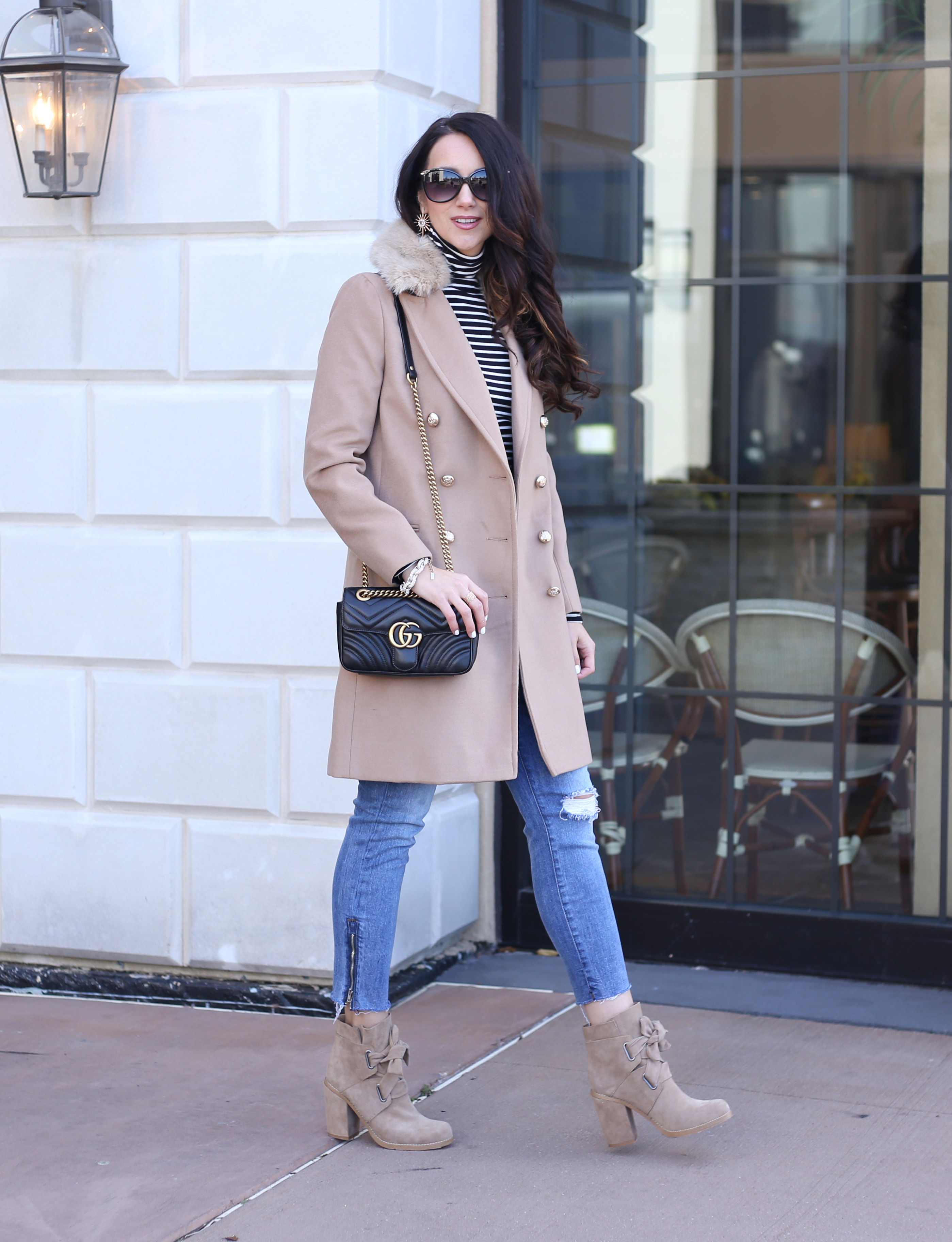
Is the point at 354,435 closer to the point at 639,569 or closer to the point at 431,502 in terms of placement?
the point at 431,502

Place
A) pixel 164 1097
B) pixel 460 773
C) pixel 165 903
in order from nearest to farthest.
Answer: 1. pixel 460 773
2. pixel 164 1097
3. pixel 165 903

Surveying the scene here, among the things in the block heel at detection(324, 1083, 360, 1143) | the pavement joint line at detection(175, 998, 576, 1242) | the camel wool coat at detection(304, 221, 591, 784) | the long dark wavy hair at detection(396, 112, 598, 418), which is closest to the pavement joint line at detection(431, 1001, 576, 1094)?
the pavement joint line at detection(175, 998, 576, 1242)

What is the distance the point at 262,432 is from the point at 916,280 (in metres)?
1.72

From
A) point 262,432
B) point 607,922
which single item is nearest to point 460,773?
point 607,922

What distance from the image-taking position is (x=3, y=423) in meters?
4.02

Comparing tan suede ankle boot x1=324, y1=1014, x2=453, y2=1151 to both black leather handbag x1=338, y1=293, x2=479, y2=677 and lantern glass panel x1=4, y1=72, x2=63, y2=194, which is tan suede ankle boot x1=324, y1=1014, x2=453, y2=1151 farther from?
lantern glass panel x1=4, y1=72, x2=63, y2=194

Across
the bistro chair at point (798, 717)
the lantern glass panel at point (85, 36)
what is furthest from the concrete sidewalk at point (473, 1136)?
the lantern glass panel at point (85, 36)

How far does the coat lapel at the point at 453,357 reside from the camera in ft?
9.30

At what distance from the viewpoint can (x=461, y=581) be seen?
2.74 metres

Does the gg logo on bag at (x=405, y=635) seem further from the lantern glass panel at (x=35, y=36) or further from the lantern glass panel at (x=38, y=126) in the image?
the lantern glass panel at (x=35, y=36)

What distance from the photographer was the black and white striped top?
115 inches

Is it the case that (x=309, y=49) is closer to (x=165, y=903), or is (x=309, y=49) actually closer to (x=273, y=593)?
(x=273, y=593)

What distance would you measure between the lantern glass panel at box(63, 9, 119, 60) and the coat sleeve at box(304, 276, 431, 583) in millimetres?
1325

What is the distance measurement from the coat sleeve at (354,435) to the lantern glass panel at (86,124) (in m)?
1.24
